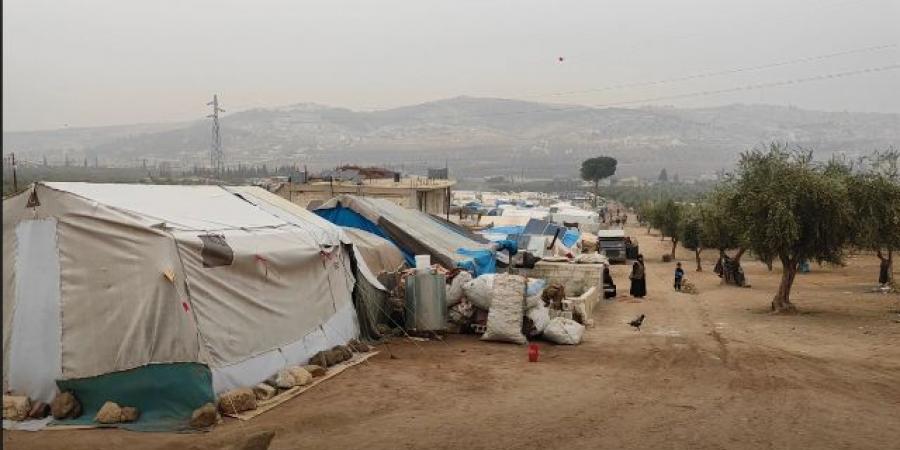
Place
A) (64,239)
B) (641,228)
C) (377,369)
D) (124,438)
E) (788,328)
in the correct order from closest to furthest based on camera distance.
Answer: (124,438) < (64,239) < (377,369) < (788,328) < (641,228)

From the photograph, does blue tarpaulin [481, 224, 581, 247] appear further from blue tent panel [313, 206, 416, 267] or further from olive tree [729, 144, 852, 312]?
blue tent panel [313, 206, 416, 267]

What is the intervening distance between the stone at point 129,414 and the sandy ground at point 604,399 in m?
0.25

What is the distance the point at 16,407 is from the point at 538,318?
783 centimetres

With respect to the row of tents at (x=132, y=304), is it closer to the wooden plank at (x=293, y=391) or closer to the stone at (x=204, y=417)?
the stone at (x=204, y=417)

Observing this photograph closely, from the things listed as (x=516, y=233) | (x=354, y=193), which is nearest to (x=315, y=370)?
(x=516, y=233)

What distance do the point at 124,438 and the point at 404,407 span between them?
2.83m

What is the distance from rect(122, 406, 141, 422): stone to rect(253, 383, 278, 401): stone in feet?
4.06

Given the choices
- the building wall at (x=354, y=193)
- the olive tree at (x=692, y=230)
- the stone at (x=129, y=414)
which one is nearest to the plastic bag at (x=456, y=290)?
the stone at (x=129, y=414)

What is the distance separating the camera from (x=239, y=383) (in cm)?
838

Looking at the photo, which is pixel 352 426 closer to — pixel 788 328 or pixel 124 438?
pixel 124 438

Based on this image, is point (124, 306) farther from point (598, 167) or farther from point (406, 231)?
point (598, 167)

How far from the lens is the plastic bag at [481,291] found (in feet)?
42.6

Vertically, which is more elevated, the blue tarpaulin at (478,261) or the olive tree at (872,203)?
the olive tree at (872,203)

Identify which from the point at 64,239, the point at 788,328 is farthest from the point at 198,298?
the point at 788,328
